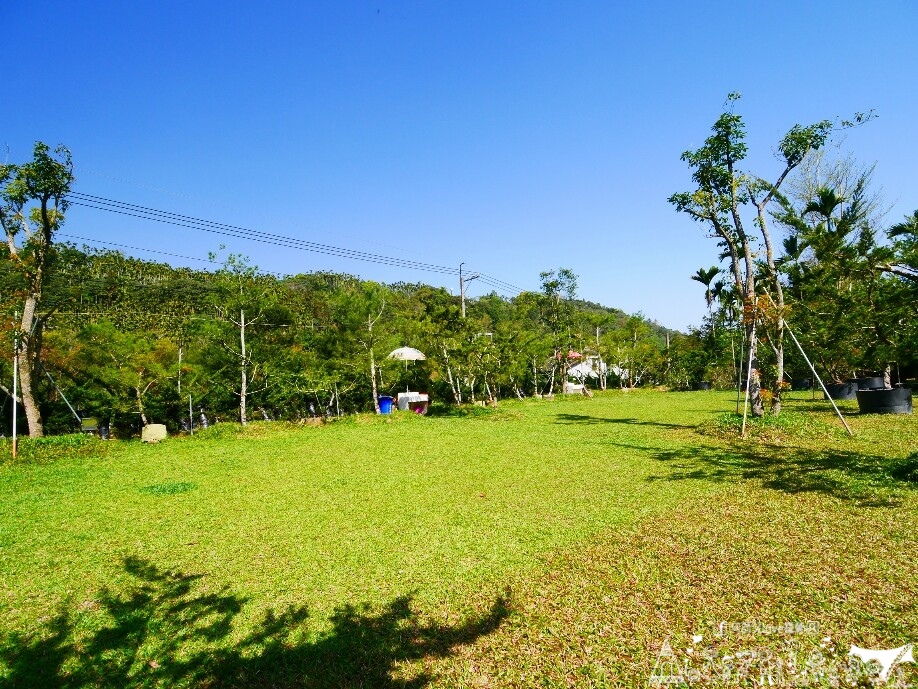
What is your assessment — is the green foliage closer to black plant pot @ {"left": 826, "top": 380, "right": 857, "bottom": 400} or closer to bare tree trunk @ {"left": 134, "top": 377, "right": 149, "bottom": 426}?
bare tree trunk @ {"left": 134, "top": 377, "right": 149, "bottom": 426}

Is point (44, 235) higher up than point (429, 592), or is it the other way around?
point (44, 235)

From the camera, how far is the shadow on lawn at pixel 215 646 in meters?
2.84

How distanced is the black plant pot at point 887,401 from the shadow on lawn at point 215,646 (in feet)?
46.2

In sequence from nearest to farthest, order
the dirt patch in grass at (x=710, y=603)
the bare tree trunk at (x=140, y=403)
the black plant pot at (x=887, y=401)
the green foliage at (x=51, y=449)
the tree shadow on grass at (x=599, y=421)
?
the dirt patch in grass at (x=710, y=603) < the green foliage at (x=51, y=449) < the black plant pot at (x=887, y=401) < the tree shadow on grass at (x=599, y=421) < the bare tree trunk at (x=140, y=403)

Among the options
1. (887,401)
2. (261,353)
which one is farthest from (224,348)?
(887,401)

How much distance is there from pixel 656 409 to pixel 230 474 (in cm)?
1452

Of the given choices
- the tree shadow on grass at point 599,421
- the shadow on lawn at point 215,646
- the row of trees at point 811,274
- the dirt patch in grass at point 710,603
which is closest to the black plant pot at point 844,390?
the row of trees at point 811,274

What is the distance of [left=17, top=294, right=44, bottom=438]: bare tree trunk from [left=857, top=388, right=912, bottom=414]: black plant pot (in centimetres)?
2043

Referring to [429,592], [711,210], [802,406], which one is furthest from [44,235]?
[802,406]

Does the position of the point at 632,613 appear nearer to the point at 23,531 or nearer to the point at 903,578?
the point at 903,578

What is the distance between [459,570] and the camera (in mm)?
4176

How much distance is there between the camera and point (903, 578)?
11.8ft

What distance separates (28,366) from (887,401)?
2117 cm

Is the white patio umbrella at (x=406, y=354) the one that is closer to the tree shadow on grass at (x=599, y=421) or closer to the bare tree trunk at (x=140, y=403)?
the tree shadow on grass at (x=599, y=421)
